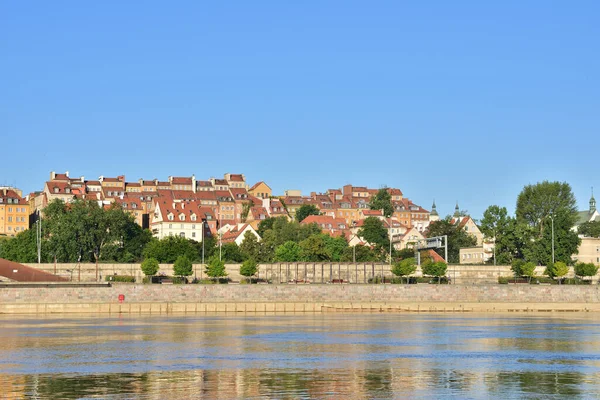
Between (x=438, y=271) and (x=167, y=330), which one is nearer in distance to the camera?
(x=167, y=330)

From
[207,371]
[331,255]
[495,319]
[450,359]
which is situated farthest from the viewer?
[331,255]

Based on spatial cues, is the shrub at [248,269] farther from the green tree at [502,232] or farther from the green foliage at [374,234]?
the green foliage at [374,234]

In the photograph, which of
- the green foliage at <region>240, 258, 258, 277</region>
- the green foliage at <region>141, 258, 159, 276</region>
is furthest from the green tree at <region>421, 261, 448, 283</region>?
the green foliage at <region>141, 258, 159, 276</region>

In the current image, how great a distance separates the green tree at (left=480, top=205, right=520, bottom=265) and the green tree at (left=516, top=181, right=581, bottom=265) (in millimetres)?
1583

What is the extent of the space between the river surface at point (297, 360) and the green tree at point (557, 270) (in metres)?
37.8

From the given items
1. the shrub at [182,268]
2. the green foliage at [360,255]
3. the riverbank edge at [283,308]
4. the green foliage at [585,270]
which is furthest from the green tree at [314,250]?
the riverbank edge at [283,308]

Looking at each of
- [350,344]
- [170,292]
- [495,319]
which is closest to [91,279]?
[170,292]

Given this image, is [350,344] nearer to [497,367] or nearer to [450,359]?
[450,359]

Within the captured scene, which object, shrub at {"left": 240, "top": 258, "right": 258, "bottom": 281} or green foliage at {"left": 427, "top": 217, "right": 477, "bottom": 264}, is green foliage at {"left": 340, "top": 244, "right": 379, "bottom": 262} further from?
shrub at {"left": 240, "top": 258, "right": 258, "bottom": 281}

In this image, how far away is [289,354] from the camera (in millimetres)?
57031

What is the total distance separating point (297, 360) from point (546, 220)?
95093 millimetres

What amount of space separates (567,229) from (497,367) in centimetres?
8967

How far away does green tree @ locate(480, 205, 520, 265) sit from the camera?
14525cm

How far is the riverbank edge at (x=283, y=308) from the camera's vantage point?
103m
